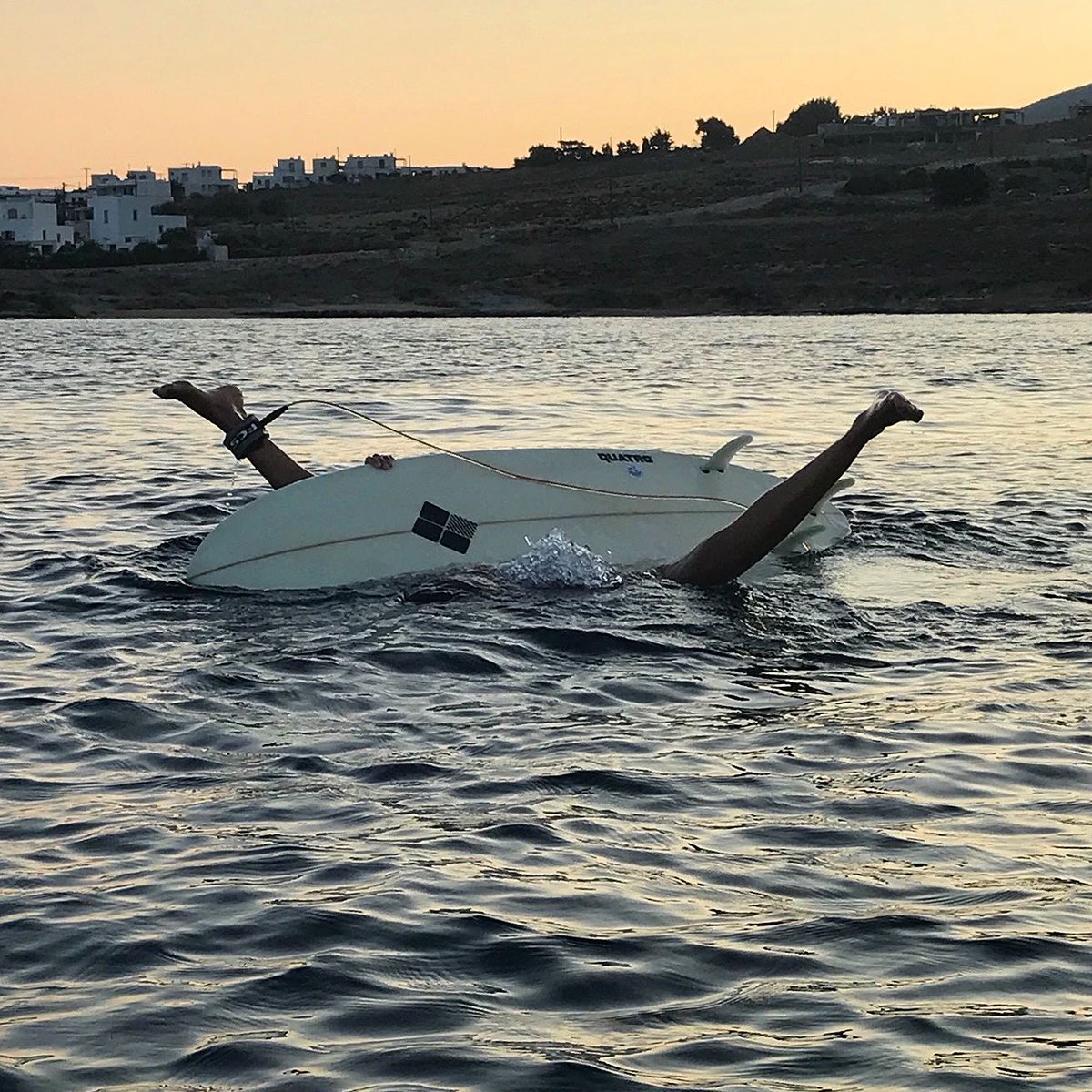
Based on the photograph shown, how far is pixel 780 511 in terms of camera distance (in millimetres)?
9141

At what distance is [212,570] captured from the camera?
1027cm

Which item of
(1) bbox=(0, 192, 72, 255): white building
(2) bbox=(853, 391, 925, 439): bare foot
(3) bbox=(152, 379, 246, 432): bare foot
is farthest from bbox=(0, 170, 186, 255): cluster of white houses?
(2) bbox=(853, 391, 925, 439): bare foot

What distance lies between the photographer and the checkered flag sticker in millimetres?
10242

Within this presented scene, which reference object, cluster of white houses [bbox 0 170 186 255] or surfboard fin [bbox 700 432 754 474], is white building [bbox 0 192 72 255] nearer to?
cluster of white houses [bbox 0 170 186 255]

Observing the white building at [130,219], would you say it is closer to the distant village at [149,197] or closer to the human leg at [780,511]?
the distant village at [149,197]

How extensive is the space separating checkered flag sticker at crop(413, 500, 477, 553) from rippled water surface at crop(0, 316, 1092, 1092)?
0.31m

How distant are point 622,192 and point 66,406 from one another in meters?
91.5

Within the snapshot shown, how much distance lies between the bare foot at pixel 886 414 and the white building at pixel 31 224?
114m

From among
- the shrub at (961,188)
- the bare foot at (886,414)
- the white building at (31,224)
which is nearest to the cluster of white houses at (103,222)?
the white building at (31,224)

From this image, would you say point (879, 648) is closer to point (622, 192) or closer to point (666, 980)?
point (666, 980)

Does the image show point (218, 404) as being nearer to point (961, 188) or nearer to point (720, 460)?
point (720, 460)

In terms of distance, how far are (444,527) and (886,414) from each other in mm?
2964

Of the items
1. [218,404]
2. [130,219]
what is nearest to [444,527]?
[218,404]

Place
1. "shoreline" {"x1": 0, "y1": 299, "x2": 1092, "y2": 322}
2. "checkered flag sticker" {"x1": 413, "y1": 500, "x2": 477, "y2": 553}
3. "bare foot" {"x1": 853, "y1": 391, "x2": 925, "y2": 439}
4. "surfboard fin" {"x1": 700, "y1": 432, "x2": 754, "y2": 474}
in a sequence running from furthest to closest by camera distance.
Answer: "shoreline" {"x1": 0, "y1": 299, "x2": 1092, "y2": 322}
"surfboard fin" {"x1": 700, "y1": 432, "x2": 754, "y2": 474}
"checkered flag sticker" {"x1": 413, "y1": 500, "x2": 477, "y2": 553}
"bare foot" {"x1": 853, "y1": 391, "x2": 925, "y2": 439}
